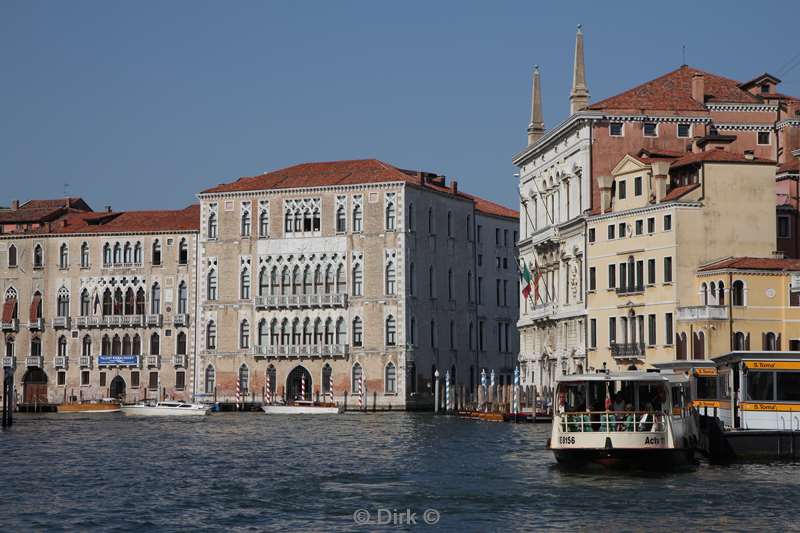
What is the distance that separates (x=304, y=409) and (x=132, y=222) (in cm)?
1876

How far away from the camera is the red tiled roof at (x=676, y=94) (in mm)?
69562

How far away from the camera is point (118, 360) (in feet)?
288

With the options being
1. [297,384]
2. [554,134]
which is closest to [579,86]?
[554,134]

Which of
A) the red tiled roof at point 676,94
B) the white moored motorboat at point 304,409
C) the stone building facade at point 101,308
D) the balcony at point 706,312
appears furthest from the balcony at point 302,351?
the balcony at point 706,312

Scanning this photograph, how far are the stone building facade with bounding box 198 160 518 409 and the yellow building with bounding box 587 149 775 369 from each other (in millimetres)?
19096

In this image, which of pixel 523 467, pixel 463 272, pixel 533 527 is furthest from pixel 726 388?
pixel 463 272

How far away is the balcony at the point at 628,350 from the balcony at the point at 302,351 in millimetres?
21780

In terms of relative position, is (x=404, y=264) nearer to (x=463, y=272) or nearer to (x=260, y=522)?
(x=463, y=272)

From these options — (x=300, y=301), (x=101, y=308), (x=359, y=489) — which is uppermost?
(x=300, y=301)

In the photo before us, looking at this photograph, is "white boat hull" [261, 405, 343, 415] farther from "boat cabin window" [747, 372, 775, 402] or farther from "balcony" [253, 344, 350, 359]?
"boat cabin window" [747, 372, 775, 402]

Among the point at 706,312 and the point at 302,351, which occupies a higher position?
the point at 706,312

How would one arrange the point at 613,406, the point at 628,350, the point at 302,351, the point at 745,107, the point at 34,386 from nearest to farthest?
the point at 613,406
the point at 628,350
the point at 745,107
the point at 302,351
the point at 34,386

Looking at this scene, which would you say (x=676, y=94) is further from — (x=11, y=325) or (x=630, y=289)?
(x=11, y=325)

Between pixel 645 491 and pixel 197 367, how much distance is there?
5690 centimetres
